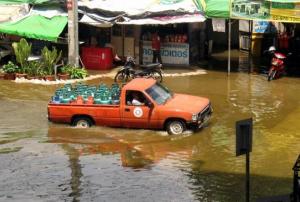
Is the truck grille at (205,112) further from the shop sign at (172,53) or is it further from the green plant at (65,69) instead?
the shop sign at (172,53)

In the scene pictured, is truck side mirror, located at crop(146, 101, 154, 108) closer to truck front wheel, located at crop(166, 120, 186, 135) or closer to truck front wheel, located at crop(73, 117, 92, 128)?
truck front wheel, located at crop(166, 120, 186, 135)

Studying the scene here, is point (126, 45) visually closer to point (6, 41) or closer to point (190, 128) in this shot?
point (6, 41)

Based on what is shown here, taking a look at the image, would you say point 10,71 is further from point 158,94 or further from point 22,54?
point 158,94

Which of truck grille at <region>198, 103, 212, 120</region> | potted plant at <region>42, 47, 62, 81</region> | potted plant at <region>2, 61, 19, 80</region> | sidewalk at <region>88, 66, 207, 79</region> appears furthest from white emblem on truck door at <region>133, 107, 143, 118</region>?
potted plant at <region>2, 61, 19, 80</region>

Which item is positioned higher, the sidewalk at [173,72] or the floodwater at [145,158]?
the sidewalk at [173,72]

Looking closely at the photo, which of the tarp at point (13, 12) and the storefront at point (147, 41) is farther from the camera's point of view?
the tarp at point (13, 12)

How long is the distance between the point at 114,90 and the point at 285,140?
523cm

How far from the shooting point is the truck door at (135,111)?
55.0 feet

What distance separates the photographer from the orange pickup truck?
1644 centimetres

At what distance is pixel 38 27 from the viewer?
26984 millimetres

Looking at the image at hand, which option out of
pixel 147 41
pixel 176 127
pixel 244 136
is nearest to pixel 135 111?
pixel 176 127

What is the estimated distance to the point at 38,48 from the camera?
28.8 m

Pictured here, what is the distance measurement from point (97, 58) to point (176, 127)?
11.9 metres

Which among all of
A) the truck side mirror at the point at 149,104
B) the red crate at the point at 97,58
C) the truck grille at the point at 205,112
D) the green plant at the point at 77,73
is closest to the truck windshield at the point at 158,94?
the truck side mirror at the point at 149,104
